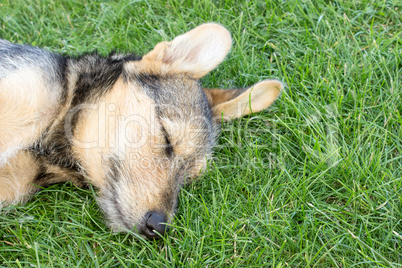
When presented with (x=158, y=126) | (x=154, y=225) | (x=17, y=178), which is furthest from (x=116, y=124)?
(x=17, y=178)

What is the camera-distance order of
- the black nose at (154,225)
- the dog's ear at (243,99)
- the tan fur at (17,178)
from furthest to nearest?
the dog's ear at (243,99) < the tan fur at (17,178) < the black nose at (154,225)

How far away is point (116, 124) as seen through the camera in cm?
355

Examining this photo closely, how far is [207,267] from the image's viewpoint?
3.23 metres

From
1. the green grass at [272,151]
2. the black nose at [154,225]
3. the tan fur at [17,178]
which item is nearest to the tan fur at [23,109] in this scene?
the tan fur at [17,178]

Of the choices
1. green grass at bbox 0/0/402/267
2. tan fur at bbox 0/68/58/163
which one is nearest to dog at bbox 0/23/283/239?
tan fur at bbox 0/68/58/163

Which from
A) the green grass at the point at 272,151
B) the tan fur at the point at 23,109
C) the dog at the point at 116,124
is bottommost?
the green grass at the point at 272,151

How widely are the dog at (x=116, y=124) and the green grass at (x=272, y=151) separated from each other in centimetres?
23

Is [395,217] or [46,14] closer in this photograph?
[395,217]

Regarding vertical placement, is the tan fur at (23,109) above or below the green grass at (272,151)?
above

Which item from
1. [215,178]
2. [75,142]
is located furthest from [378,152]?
[75,142]

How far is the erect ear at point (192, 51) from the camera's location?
155 inches

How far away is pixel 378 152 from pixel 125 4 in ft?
12.2

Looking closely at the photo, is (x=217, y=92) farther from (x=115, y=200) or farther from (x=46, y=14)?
(x=46, y=14)

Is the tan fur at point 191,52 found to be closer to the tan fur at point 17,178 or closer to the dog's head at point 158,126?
the dog's head at point 158,126
